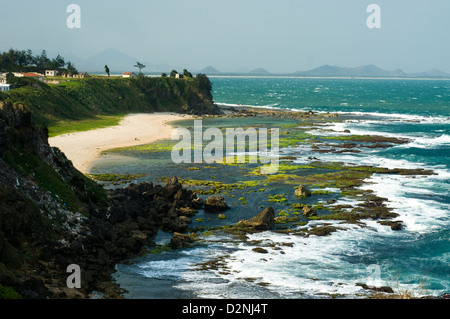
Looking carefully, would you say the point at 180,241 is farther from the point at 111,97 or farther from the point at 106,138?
the point at 111,97

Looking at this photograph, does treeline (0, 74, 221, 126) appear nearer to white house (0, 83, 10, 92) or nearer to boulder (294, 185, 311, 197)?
white house (0, 83, 10, 92)

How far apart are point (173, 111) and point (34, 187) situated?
119243 millimetres

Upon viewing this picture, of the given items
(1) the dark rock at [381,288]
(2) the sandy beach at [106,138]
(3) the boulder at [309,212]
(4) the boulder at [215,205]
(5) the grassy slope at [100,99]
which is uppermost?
(5) the grassy slope at [100,99]

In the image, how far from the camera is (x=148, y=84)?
156 meters

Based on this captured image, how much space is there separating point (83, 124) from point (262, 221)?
70.7 metres

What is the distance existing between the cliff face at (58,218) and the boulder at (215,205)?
1.31 meters

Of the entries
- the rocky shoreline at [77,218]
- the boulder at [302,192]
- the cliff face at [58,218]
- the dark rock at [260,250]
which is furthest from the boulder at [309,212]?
the dark rock at [260,250]

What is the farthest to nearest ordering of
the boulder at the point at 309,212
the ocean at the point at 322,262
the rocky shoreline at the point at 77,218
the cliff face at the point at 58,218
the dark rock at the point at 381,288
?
the boulder at the point at 309,212, the ocean at the point at 322,262, the dark rock at the point at 381,288, the rocky shoreline at the point at 77,218, the cliff face at the point at 58,218

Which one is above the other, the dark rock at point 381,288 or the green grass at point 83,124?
the green grass at point 83,124

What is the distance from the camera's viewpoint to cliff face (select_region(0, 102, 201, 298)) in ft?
88.2

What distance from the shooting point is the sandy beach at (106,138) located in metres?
70.5

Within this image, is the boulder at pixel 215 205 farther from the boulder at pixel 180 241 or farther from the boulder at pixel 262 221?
the boulder at pixel 180 241

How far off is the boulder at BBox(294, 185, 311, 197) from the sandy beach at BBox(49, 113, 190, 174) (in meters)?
26.4

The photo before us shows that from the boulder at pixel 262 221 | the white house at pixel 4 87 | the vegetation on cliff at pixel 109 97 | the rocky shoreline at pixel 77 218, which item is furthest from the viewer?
the vegetation on cliff at pixel 109 97
